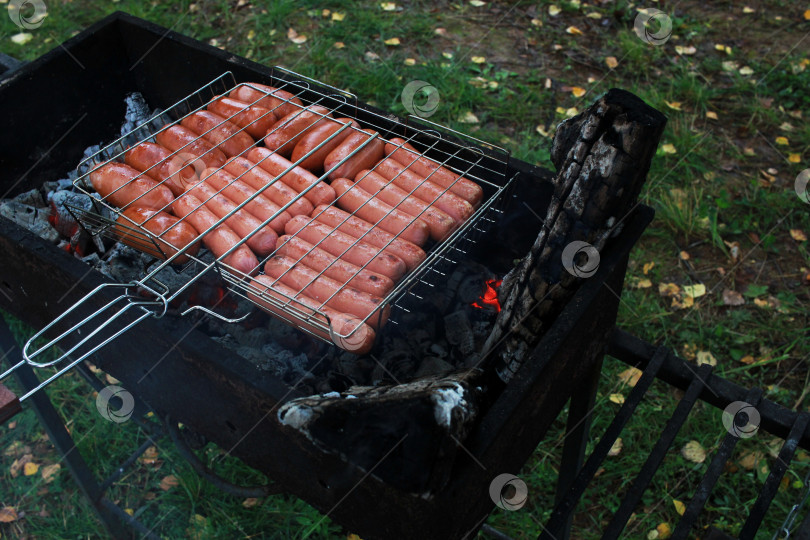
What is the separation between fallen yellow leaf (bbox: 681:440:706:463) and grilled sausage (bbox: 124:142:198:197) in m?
2.91

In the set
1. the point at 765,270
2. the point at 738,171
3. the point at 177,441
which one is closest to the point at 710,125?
the point at 738,171

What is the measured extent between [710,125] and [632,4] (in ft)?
5.71

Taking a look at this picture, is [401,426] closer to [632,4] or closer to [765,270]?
[765,270]

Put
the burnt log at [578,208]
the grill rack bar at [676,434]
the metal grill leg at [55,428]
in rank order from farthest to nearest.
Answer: the metal grill leg at [55,428] → the grill rack bar at [676,434] → the burnt log at [578,208]

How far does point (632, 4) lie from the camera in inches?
249

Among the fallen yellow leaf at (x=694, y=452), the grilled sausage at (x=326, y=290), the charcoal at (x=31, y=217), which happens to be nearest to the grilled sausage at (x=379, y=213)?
the grilled sausage at (x=326, y=290)

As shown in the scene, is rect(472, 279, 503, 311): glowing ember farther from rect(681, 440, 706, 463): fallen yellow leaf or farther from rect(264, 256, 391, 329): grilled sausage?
rect(681, 440, 706, 463): fallen yellow leaf

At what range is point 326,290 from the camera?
7.48 feet

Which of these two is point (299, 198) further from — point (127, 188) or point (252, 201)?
point (127, 188)

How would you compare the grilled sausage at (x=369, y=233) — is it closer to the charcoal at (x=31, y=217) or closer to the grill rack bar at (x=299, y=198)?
the grill rack bar at (x=299, y=198)

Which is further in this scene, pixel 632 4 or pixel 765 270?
pixel 632 4

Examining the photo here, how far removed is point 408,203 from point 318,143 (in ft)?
1.72

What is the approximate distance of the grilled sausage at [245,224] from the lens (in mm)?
2488

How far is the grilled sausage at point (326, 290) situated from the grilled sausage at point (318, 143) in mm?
627
